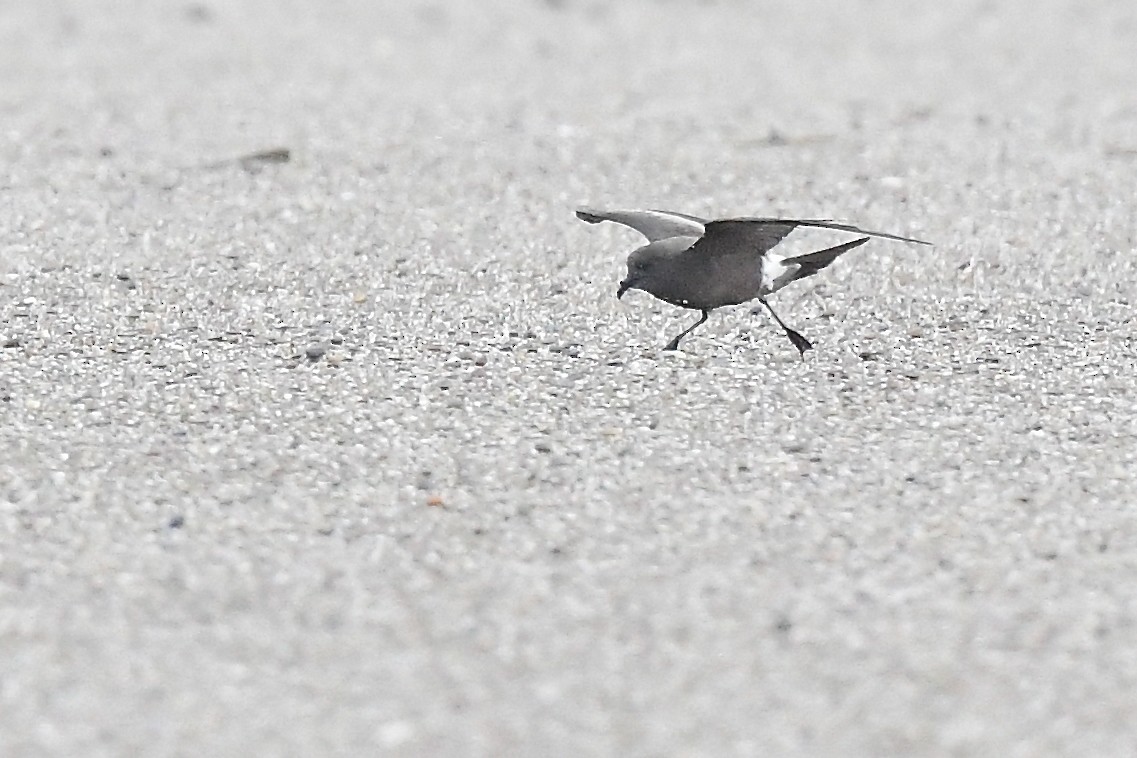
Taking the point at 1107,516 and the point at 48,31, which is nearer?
the point at 1107,516

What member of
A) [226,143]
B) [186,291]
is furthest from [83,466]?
[226,143]

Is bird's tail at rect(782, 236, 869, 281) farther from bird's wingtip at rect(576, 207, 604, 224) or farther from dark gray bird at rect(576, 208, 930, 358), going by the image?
bird's wingtip at rect(576, 207, 604, 224)

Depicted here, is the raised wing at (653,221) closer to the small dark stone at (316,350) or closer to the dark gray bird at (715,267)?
the dark gray bird at (715,267)

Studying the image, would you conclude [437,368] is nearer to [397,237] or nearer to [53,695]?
[397,237]

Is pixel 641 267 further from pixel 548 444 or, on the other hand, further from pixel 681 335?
pixel 548 444

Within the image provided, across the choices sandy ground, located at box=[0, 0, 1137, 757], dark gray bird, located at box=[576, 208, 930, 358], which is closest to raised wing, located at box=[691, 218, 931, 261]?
dark gray bird, located at box=[576, 208, 930, 358]

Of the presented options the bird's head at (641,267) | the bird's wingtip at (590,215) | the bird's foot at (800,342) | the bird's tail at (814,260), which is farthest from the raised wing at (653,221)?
the bird's foot at (800,342)
